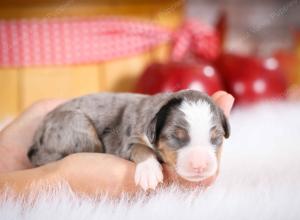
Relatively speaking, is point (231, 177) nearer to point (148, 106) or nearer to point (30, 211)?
point (148, 106)

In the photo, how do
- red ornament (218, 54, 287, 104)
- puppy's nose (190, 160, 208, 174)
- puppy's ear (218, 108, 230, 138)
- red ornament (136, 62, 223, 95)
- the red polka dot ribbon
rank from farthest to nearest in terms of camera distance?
the red polka dot ribbon, red ornament (218, 54, 287, 104), red ornament (136, 62, 223, 95), puppy's ear (218, 108, 230, 138), puppy's nose (190, 160, 208, 174)

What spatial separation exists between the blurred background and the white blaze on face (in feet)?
3.27

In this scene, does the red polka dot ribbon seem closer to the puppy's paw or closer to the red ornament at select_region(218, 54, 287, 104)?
the red ornament at select_region(218, 54, 287, 104)

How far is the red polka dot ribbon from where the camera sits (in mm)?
2221

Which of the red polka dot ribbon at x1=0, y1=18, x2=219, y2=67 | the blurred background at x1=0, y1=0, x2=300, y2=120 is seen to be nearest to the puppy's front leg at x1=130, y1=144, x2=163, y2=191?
the blurred background at x1=0, y1=0, x2=300, y2=120

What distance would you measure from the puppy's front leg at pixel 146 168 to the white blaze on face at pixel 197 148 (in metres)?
0.07

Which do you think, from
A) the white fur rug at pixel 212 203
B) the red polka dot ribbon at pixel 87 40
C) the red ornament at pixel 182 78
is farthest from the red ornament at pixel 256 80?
the white fur rug at pixel 212 203

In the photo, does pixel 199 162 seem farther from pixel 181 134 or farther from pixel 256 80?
pixel 256 80

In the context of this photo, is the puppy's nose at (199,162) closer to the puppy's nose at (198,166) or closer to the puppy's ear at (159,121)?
the puppy's nose at (198,166)

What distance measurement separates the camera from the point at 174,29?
241cm

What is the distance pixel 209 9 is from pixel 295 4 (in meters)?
0.43

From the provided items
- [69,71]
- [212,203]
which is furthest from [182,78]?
[212,203]

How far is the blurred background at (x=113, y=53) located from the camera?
213 centimetres

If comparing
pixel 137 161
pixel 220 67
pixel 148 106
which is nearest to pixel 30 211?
pixel 137 161
